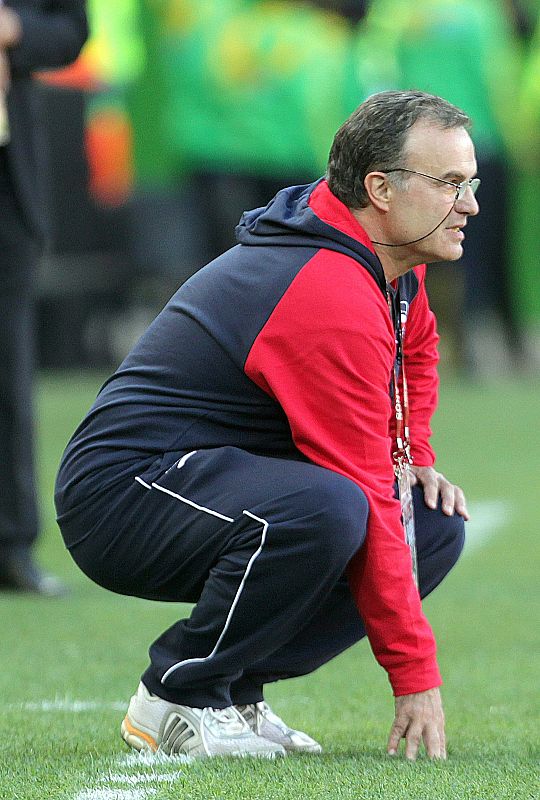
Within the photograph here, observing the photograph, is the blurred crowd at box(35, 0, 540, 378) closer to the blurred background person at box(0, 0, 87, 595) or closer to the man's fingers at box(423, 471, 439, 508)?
the blurred background person at box(0, 0, 87, 595)

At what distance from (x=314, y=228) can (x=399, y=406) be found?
427 mm

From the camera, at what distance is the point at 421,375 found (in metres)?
3.32

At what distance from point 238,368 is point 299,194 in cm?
38

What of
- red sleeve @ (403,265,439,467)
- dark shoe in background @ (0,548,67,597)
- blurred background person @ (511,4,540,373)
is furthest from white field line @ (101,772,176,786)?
blurred background person @ (511,4,540,373)

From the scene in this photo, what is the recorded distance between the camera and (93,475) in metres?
2.98

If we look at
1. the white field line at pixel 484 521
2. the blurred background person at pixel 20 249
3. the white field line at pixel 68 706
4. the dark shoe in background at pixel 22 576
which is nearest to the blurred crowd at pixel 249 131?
the white field line at pixel 484 521

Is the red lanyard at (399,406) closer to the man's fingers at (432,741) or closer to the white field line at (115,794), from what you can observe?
the man's fingers at (432,741)

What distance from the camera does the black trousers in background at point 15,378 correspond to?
4953 mm

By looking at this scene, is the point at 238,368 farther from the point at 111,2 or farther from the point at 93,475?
the point at 111,2

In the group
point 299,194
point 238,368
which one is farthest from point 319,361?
point 299,194

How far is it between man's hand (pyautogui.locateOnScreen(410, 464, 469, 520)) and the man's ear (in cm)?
56

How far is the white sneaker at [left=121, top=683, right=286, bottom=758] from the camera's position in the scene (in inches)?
117

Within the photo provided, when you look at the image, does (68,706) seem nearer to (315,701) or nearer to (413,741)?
(315,701)

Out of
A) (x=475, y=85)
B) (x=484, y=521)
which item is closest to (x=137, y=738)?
(x=484, y=521)
